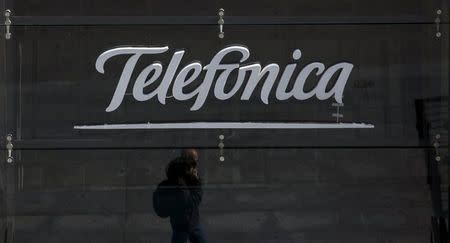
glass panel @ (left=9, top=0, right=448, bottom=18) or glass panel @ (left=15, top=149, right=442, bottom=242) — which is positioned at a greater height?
glass panel @ (left=9, top=0, right=448, bottom=18)

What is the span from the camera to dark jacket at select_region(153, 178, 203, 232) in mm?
4203

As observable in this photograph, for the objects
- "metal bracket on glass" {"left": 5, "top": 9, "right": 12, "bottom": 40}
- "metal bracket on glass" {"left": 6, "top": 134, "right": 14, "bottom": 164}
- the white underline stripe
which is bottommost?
"metal bracket on glass" {"left": 6, "top": 134, "right": 14, "bottom": 164}

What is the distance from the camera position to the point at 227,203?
166 inches

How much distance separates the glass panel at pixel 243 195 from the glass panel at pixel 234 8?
74 centimetres

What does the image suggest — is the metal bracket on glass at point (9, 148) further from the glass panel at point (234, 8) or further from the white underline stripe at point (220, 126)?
the glass panel at point (234, 8)

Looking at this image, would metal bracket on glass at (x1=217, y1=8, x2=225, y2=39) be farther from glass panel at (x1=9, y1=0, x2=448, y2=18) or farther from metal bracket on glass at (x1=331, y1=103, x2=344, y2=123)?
metal bracket on glass at (x1=331, y1=103, x2=344, y2=123)

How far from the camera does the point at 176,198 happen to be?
420 centimetres

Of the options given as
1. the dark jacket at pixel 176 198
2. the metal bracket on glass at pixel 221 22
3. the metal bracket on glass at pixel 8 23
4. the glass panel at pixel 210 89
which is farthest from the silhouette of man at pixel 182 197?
the metal bracket on glass at pixel 8 23

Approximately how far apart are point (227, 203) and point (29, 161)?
108 cm

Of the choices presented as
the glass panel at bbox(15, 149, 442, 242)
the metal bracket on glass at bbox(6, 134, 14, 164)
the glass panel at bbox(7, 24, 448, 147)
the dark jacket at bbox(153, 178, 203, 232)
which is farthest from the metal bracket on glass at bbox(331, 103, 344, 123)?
the metal bracket on glass at bbox(6, 134, 14, 164)

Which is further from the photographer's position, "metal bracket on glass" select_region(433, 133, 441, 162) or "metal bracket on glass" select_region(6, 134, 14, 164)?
"metal bracket on glass" select_region(433, 133, 441, 162)

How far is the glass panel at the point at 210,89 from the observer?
13.7ft

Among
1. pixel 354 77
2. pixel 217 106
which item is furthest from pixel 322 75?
pixel 217 106

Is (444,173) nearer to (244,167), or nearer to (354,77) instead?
(354,77)
